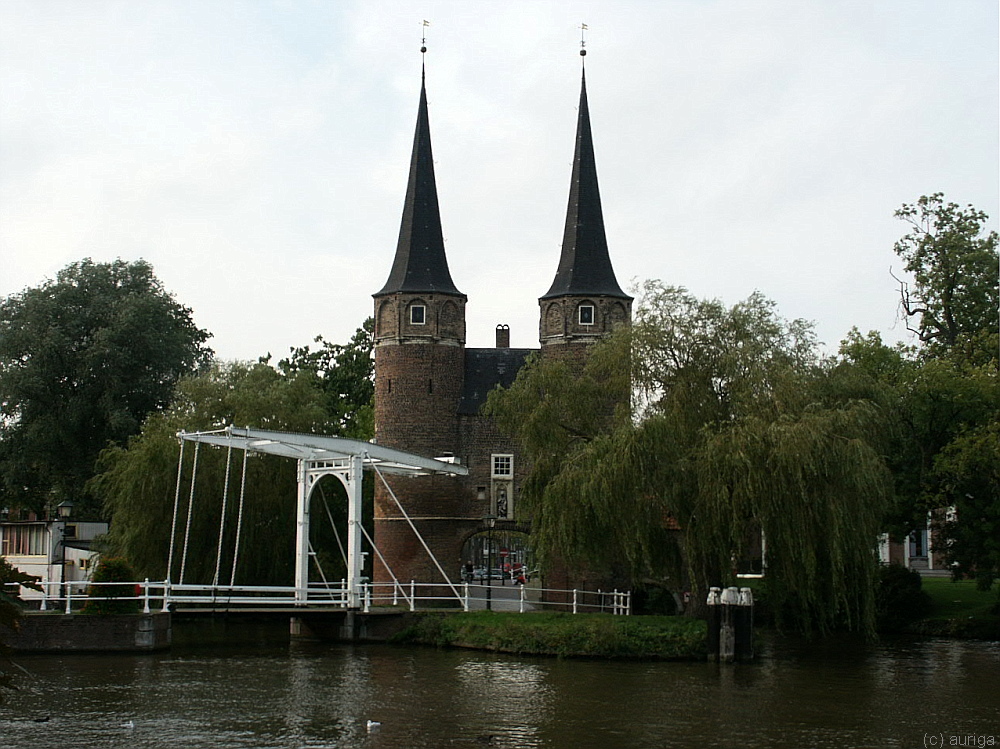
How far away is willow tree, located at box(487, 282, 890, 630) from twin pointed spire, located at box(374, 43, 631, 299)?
831 cm

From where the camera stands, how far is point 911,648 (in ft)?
91.2

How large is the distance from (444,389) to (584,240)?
19.3ft

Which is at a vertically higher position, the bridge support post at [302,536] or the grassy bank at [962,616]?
the bridge support post at [302,536]

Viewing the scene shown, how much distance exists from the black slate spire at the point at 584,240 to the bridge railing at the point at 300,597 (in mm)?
8480

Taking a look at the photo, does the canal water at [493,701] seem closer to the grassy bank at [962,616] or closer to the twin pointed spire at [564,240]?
the grassy bank at [962,616]

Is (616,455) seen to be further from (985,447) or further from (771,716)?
(985,447)

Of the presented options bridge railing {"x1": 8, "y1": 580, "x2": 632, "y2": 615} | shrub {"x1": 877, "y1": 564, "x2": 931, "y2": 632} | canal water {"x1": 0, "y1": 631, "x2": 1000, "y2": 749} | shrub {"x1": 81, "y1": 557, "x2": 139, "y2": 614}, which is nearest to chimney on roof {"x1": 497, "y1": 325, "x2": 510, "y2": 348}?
bridge railing {"x1": 8, "y1": 580, "x2": 632, "y2": 615}

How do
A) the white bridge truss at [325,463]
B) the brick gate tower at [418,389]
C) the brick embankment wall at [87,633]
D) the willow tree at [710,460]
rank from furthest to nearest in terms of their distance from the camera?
the brick gate tower at [418,389] < the white bridge truss at [325,463] < the brick embankment wall at [87,633] < the willow tree at [710,460]

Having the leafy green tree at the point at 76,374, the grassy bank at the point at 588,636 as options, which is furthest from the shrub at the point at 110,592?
the leafy green tree at the point at 76,374

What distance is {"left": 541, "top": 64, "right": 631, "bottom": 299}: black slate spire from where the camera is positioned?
35.2 metres

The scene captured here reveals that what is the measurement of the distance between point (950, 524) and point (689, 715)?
16.7m

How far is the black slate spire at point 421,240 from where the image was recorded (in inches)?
1387

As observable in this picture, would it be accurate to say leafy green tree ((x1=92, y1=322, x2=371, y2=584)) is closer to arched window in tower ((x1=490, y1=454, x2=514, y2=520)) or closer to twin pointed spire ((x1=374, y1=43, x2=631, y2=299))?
arched window in tower ((x1=490, y1=454, x2=514, y2=520))

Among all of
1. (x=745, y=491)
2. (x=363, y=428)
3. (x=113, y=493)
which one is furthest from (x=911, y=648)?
(x=363, y=428)
